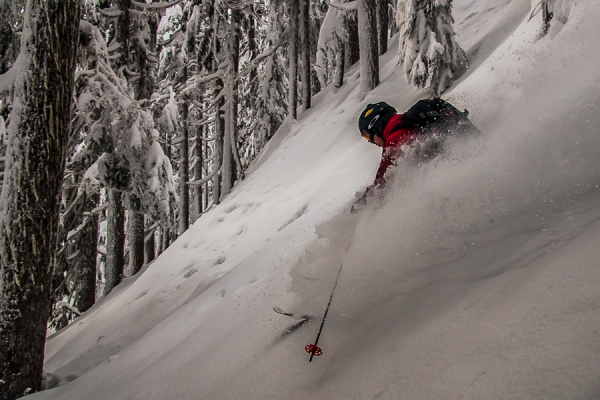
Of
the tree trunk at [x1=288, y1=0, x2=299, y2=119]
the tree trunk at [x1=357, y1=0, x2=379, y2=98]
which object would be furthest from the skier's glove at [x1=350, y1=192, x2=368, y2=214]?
the tree trunk at [x1=288, y1=0, x2=299, y2=119]

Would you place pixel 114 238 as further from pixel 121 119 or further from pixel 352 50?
pixel 352 50

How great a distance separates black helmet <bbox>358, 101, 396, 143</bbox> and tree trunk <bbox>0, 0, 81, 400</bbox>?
332 centimetres

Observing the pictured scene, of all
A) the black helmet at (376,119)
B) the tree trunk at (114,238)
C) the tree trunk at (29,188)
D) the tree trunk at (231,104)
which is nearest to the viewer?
the black helmet at (376,119)

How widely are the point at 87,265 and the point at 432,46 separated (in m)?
10.6

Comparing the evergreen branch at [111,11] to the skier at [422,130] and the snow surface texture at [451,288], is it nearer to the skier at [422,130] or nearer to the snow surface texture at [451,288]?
the snow surface texture at [451,288]

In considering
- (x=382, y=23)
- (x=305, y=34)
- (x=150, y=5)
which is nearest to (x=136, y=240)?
(x=150, y=5)

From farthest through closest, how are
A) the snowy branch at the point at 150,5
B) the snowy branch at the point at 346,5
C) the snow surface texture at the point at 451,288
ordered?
1. the snowy branch at the point at 346,5
2. the snowy branch at the point at 150,5
3. the snow surface texture at the point at 451,288

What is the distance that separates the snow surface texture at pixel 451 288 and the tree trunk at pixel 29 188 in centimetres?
75

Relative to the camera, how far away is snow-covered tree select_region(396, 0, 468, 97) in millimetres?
8180

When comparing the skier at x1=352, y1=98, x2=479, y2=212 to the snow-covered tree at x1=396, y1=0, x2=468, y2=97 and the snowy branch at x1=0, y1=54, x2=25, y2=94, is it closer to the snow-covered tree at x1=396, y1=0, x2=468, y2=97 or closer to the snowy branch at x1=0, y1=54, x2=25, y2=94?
the snowy branch at x1=0, y1=54, x2=25, y2=94

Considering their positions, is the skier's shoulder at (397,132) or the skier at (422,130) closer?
the skier at (422,130)

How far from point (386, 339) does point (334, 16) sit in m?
13.3

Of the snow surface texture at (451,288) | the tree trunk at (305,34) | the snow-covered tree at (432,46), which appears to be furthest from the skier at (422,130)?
the tree trunk at (305,34)

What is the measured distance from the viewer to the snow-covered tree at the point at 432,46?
8.18m
